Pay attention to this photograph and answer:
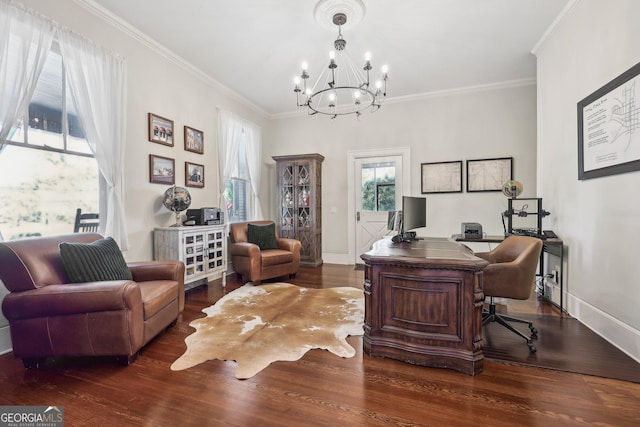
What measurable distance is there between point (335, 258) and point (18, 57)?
4960 mm

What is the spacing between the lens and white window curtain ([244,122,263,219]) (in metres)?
5.50

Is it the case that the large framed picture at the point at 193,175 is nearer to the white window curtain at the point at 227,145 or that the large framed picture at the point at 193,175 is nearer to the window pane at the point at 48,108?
the white window curtain at the point at 227,145

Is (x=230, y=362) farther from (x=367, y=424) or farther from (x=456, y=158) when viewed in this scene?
(x=456, y=158)

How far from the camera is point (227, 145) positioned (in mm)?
4855

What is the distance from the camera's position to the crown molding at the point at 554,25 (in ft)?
9.36

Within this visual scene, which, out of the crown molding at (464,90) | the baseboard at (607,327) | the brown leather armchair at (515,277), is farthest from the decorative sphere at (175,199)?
the baseboard at (607,327)

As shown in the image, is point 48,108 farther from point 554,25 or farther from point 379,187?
point 554,25

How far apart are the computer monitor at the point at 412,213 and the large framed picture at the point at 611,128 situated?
1.48m

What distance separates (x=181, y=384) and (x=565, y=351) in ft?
9.14

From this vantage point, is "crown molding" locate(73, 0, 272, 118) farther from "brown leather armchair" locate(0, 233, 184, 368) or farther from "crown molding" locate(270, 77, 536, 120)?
"crown molding" locate(270, 77, 536, 120)

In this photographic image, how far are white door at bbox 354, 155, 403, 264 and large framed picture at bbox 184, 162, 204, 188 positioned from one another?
285 cm

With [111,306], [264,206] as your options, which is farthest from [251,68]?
[111,306]

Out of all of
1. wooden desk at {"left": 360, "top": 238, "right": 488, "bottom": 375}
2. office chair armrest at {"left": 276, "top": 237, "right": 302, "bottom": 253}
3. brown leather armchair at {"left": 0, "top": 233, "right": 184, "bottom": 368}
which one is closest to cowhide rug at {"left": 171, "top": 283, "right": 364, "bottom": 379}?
wooden desk at {"left": 360, "top": 238, "right": 488, "bottom": 375}

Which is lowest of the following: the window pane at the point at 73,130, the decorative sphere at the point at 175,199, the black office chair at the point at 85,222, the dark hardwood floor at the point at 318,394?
the dark hardwood floor at the point at 318,394
